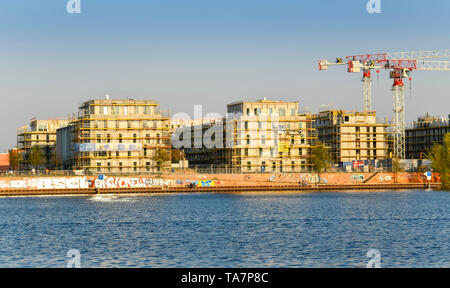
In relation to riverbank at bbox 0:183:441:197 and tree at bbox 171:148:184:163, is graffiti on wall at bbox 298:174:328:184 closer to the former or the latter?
riverbank at bbox 0:183:441:197

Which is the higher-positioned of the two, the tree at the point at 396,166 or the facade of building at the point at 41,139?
the facade of building at the point at 41,139

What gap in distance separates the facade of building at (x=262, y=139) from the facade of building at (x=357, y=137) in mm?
11863

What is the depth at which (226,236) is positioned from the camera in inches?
2069

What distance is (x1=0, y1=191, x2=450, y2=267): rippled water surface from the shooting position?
39812mm

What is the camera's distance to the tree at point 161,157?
135775 millimetres

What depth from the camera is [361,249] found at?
4388 centimetres

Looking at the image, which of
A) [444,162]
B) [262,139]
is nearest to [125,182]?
[262,139]

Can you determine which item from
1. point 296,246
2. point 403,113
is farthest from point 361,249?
point 403,113

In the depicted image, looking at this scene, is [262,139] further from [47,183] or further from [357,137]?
[47,183]

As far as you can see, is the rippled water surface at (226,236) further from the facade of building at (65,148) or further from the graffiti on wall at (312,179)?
the facade of building at (65,148)

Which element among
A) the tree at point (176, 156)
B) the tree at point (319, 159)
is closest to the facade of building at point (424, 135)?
the tree at point (319, 159)

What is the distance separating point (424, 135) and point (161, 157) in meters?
89.4

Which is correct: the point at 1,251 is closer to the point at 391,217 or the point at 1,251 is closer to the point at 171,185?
the point at 391,217
